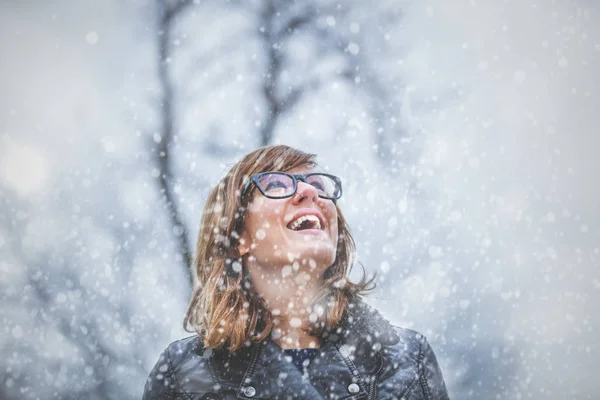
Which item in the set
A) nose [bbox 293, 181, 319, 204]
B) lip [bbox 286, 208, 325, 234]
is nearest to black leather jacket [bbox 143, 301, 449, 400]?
lip [bbox 286, 208, 325, 234]

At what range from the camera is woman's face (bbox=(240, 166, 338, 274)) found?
2082 millimetres

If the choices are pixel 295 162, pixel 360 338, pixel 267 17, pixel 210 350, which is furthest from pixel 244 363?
pixel 267 17

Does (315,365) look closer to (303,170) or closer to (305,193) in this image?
(305,193)

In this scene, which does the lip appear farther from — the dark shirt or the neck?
the dark shirt

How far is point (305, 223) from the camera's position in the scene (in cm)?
225

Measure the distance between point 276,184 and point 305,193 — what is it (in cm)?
20

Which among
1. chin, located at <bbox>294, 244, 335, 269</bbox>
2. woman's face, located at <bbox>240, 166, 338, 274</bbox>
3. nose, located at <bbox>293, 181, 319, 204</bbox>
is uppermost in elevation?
nose, located at <bbox>293, 181, 319, 204</bbox>

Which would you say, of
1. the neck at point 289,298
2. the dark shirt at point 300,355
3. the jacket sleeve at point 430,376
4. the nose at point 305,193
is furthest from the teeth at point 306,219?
the jacket sleeve at point 430,376

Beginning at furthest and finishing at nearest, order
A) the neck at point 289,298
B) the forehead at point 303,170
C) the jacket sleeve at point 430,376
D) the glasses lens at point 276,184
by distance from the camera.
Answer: the forehead at point 303,170, the glasses lens at point 276,184, the neck at point 289,298, the jacket sleeve at point 430,376

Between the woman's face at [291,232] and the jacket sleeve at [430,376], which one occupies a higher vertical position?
the woman's face at [291,232]

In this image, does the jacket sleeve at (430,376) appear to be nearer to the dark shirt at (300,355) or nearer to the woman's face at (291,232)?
the dark shirt at (300,355)

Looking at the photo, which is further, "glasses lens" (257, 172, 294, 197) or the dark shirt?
"glasses lens" (257, 172, 294, 197)

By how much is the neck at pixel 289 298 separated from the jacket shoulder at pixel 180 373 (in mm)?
407

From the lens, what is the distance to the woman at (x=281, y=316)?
193 centimetres
